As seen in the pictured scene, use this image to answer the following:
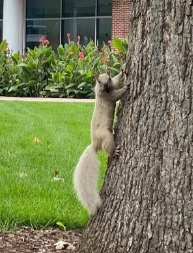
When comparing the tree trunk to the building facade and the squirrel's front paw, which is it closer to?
the squirrel's front paw

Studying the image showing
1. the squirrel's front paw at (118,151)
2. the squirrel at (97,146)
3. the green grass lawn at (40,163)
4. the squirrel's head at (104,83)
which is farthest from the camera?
the green grass lawn at (40,163)

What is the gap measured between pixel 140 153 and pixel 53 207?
1497 millimetres

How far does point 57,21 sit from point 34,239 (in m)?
18.9

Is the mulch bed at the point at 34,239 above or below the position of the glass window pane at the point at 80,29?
below

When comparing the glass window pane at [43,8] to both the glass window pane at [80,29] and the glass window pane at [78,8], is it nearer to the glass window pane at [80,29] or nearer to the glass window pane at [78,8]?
the glass window pane at [78,8]

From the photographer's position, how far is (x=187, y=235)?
321 centimetres

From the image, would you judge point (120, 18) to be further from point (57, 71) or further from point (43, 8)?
point (57, 71)

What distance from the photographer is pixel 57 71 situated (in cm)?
1481

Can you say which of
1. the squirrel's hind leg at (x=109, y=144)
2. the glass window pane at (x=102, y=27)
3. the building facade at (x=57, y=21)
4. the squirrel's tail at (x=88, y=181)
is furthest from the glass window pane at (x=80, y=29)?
the squirrel's hind leg at (x=109, y=144)

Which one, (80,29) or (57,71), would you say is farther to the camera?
(80,29)

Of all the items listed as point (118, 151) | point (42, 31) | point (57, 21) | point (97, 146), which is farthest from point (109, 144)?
point (42, 31)

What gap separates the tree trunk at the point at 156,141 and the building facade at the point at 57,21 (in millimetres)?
18007

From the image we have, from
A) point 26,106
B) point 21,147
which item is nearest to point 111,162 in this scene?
point 21,147

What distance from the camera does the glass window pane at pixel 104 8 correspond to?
72.7 feet
